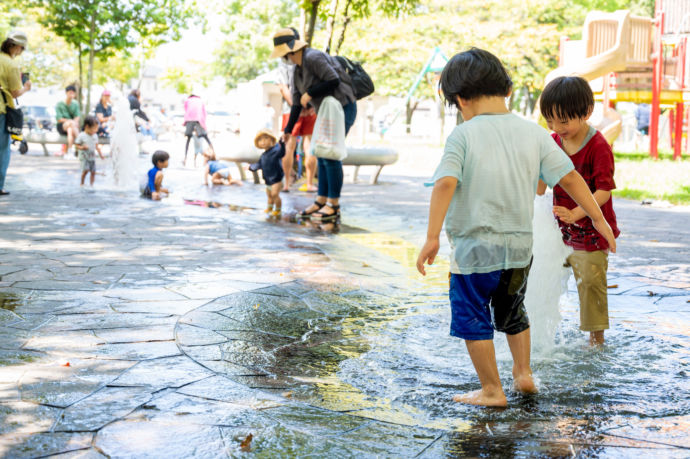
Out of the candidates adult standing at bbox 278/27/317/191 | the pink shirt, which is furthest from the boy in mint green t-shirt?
the pink shirt

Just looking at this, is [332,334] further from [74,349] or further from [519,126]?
[519,126]

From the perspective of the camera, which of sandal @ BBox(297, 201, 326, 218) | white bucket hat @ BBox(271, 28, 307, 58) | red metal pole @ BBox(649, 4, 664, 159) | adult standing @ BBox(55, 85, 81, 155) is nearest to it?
white bucket hat @ BBox(271, 28, 307, 58)

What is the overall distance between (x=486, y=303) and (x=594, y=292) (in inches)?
41.2

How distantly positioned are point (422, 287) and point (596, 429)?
8.60ft

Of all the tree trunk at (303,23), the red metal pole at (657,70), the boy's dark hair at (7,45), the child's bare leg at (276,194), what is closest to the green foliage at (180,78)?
the red metal pole at (657,70)

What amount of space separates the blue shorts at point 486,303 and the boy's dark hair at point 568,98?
0.94 m

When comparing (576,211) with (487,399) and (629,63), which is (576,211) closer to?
(487,399)

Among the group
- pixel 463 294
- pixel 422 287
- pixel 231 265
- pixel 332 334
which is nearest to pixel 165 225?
pixel 231 265

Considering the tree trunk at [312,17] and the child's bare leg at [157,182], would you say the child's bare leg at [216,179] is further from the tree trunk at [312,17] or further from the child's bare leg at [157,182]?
the tree trunk at [312,17]

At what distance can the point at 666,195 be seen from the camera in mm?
11117

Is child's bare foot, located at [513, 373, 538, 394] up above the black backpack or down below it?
below

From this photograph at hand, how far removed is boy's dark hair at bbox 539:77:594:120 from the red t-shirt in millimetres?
A: 210

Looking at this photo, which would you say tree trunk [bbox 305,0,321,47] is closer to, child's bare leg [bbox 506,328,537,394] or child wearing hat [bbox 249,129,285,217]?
child wearing hat [bbox 249,129,285,217]

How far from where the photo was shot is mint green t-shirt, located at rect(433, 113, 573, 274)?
2986 mm
